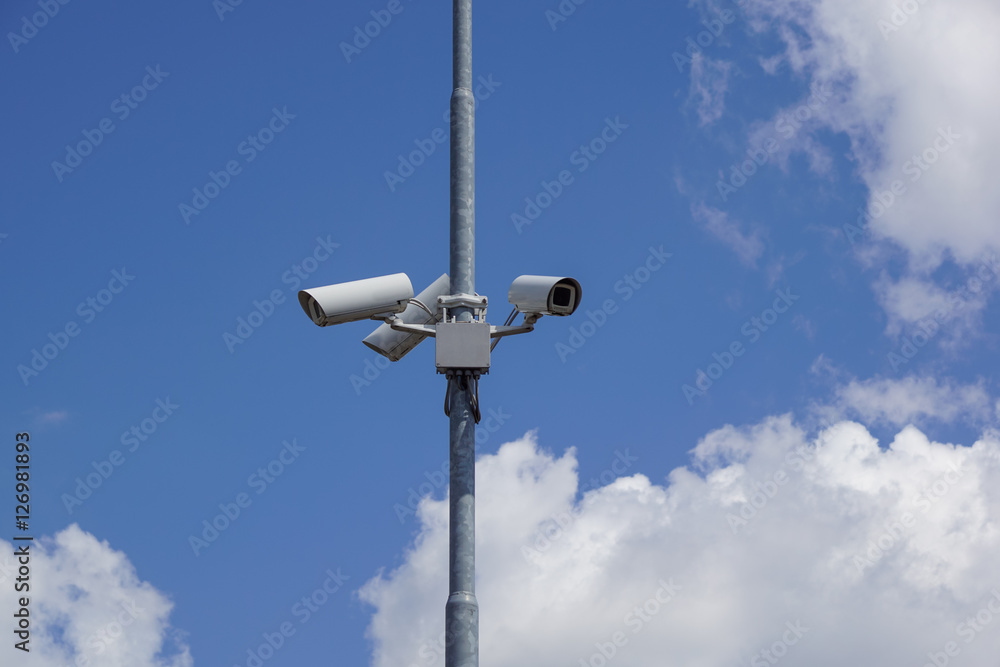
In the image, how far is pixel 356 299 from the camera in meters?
9.95

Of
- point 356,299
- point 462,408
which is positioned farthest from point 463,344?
point 356,299

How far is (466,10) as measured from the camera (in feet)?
35.9

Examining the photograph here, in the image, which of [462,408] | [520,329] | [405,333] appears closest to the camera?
[462,408]

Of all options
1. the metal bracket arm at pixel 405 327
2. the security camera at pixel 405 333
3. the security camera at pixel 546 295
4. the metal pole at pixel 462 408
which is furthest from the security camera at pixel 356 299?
the security camera at pixel 546 295

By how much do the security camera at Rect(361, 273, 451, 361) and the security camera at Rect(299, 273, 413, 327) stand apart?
30.1 inches

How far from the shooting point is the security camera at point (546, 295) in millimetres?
9992

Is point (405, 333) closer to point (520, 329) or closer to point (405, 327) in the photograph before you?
point (405, 327)

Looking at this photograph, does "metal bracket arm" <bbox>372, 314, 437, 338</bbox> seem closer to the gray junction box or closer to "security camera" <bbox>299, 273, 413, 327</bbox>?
"security camera" <bbox>299, 273, 413, 327</bbox>

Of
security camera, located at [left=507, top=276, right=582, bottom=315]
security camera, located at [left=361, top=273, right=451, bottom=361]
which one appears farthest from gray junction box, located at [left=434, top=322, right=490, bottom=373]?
security camera, located at [left=361, top=273, right=451, bottom=361]

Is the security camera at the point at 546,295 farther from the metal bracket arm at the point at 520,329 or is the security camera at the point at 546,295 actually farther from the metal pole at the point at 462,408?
the metal pole at the point at 462,408

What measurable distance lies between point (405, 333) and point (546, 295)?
1.57 meters

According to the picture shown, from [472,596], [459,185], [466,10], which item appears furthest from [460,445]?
[466,10]

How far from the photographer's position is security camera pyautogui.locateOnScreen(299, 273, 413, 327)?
9930 mm

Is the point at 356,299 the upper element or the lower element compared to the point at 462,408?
upper
